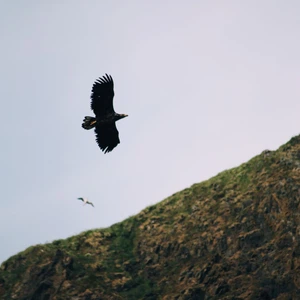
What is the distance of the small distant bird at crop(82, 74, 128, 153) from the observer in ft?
123

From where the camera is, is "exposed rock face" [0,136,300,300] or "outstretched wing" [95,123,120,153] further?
"exposed rock face" [0,136,300,300]

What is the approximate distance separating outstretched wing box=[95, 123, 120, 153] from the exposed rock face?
3142cm

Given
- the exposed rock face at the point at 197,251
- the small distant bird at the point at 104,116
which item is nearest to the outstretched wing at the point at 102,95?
the small distant bird at the point at 104,116

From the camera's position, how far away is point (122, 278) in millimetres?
75375

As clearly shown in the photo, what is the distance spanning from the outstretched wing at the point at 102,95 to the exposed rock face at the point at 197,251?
1310 inches

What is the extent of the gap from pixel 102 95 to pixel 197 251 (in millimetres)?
39570

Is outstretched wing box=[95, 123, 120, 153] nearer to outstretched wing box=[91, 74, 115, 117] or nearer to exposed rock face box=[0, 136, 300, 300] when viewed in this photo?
outstretched wing box=[91, 74, 115, 117]

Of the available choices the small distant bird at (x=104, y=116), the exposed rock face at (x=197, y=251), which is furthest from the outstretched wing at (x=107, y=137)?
the exposed rock face at (x=197, y=251)

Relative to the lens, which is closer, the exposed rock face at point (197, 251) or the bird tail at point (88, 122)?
the bird tail at point (88, 122)

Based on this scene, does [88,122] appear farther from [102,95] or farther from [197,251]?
[197,251]

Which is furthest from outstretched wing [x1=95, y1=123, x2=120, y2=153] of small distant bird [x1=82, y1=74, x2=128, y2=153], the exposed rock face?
the exposed rock face

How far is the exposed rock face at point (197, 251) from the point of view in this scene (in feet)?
228

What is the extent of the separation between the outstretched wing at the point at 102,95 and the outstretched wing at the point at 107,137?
3.84 feet

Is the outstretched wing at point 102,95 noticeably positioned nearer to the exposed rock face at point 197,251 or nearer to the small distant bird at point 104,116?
the small distant bird at point 104,116
